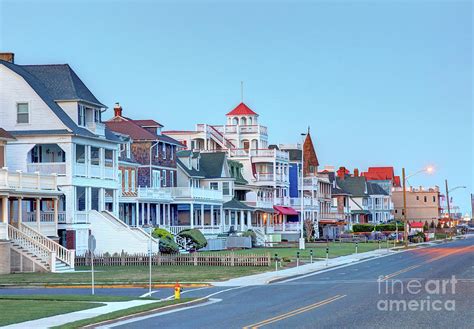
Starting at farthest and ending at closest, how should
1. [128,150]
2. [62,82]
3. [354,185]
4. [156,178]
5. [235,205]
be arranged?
[354,185] → [235,205] → [156,178] → [128,150] → [62,82]

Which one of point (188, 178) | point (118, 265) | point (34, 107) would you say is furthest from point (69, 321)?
point (188, 178)

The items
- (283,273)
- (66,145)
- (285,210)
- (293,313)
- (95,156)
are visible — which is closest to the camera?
(293,313)

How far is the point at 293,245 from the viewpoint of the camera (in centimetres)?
10025

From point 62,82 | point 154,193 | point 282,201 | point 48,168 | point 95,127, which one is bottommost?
point 154,193

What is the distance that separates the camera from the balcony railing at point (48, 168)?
66.1m

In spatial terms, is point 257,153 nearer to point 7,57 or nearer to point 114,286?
point 7,57

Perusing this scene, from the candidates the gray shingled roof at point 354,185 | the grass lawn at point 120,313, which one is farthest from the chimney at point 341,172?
the grass lawn at point 120,313

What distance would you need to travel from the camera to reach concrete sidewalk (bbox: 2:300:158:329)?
2909 cm

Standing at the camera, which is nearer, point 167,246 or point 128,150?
point 167,246

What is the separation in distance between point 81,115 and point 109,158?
223 inches

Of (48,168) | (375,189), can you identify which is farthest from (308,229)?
(375,189)

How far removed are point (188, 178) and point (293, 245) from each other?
13140 mm

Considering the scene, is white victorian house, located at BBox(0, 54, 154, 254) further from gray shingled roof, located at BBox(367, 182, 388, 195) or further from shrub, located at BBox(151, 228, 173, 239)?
gray shingled roof, located at BBox(367, 182, 388, 195)

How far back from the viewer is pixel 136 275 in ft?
167
